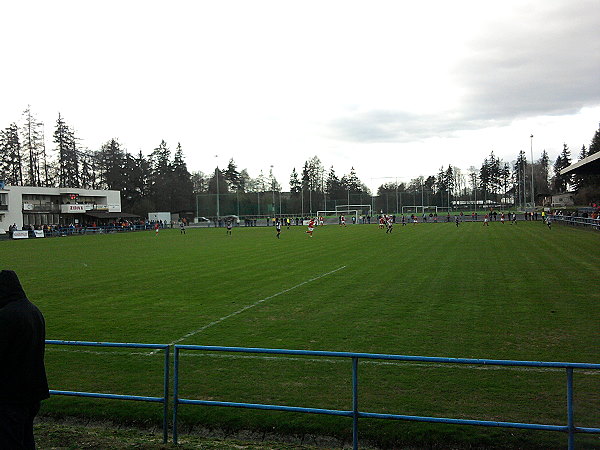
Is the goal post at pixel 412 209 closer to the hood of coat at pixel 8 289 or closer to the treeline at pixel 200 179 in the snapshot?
the treeline at pixel 200 179

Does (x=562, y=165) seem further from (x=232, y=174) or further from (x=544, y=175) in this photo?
(x=232, y=174)

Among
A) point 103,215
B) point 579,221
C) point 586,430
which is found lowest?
point 586,430

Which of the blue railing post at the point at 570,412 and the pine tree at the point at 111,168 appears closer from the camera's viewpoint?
the blue railing post at the point at 570,412

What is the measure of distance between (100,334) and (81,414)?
12.9 feet

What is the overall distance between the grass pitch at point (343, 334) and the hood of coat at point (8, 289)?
11.9 ft

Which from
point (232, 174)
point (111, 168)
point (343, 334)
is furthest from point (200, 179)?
point (343, 334)

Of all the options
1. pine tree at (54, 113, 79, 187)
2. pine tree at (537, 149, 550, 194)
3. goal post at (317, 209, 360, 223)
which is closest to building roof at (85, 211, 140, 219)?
pine tree at (54, 113, 79, 187)

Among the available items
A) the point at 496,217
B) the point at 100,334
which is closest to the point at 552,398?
the point at 100,334

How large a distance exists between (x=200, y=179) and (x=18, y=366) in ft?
450

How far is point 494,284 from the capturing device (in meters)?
17.0

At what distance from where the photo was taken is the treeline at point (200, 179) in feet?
291

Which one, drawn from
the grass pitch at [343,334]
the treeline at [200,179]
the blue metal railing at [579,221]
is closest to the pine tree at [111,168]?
the treeline at [200,179]

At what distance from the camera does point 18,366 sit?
13.6 feet

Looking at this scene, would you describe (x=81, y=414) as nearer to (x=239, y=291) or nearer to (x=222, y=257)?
(x=239, y=291)
